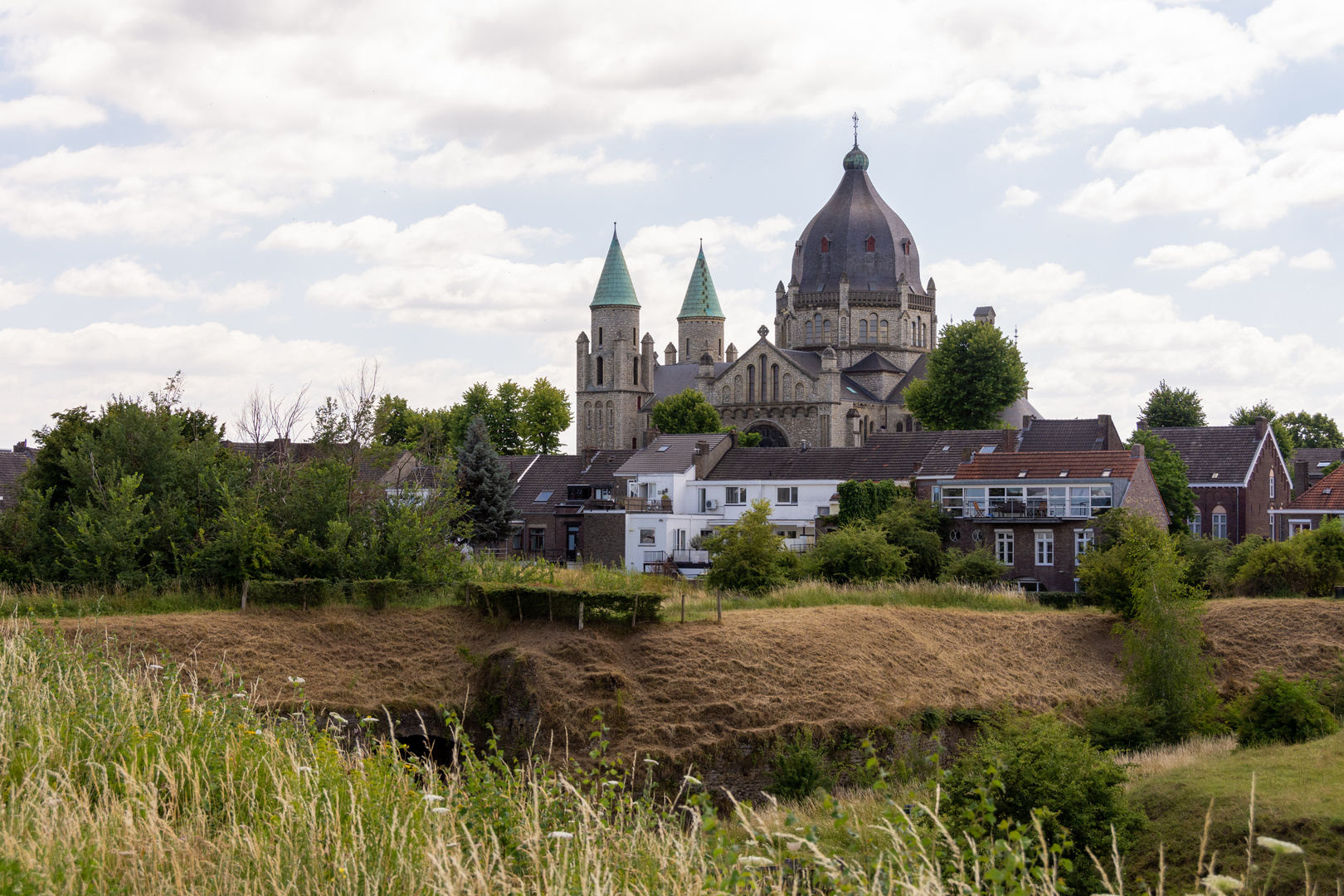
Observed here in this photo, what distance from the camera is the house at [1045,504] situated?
45250 mm

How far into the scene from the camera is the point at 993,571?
42.8 m

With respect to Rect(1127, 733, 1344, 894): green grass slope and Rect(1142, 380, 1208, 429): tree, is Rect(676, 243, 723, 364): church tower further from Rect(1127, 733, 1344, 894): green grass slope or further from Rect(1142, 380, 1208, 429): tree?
Rect(1127, 733, 1344, 894): green grass slope

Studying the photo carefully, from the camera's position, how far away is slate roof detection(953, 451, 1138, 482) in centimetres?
4612

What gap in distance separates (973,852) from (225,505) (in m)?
28.0

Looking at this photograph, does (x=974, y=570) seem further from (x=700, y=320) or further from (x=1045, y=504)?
(x=700, y=320)

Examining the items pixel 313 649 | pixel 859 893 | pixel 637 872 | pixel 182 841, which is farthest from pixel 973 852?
pixel 313 649

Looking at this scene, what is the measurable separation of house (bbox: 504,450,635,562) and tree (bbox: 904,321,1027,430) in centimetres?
2224

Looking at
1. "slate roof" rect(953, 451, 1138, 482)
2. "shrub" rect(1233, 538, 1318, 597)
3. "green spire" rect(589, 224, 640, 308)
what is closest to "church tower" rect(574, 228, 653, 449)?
"green spire" rect(589, 224, 640, 308)

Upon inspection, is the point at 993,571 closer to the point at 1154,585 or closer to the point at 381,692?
the point at 1154,585

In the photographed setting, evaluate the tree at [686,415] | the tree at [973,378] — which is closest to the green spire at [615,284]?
the tree at [686,415]

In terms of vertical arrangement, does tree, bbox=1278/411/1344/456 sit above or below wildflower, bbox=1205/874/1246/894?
above

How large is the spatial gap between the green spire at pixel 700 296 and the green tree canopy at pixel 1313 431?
57421 millimetres

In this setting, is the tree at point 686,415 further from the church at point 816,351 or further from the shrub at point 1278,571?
the shrub at point 1278,571

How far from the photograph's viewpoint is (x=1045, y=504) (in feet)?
151
